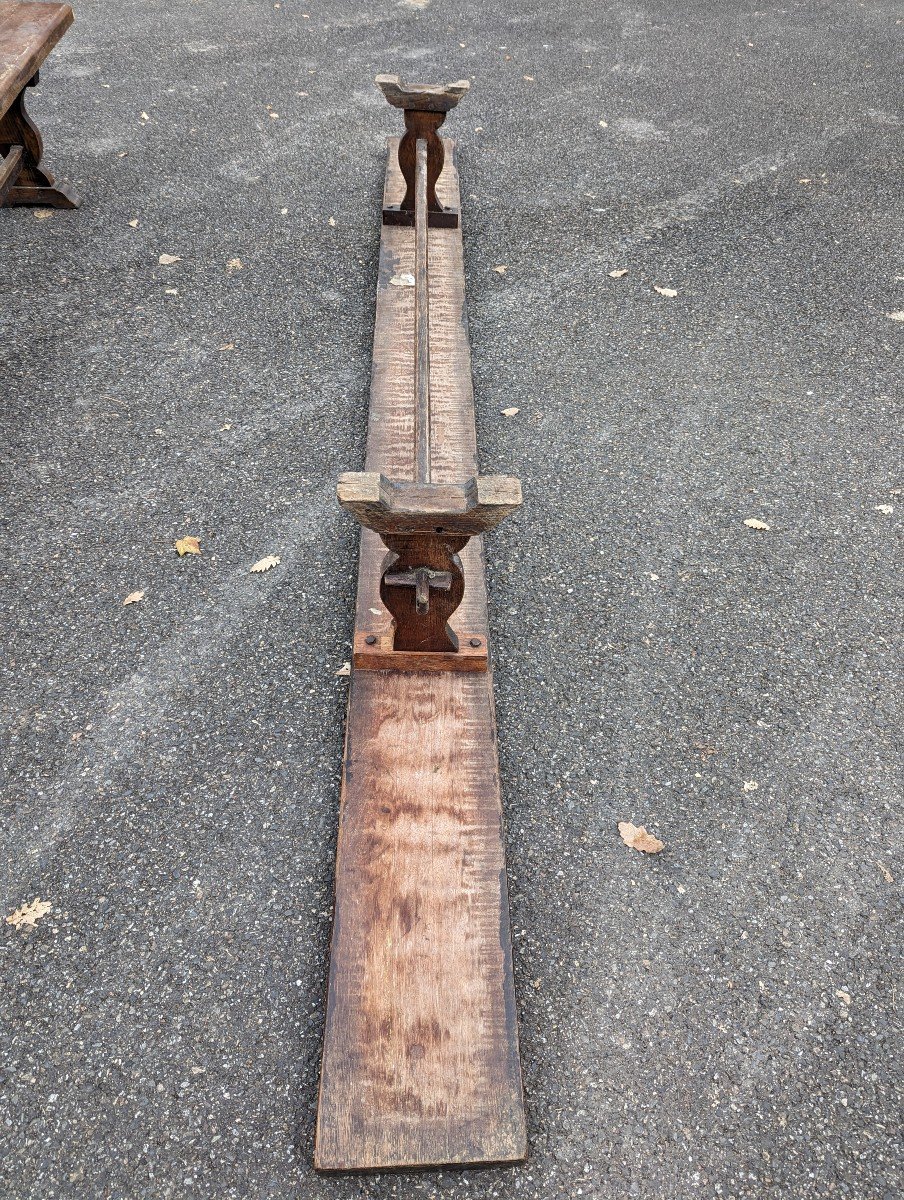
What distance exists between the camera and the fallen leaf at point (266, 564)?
9.09 ft

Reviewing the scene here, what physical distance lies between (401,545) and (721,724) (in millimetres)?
1039

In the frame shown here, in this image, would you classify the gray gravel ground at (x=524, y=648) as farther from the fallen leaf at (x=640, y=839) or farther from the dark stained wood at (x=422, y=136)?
the dark stained wood at (x=422, y=136)

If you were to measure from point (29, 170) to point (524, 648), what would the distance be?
378cm

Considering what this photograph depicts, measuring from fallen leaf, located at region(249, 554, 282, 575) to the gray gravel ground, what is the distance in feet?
0.16

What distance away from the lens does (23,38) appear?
13.1 feet

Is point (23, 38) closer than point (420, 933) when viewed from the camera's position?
No

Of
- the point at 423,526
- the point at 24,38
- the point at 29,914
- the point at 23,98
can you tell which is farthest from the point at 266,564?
the point at 23,98

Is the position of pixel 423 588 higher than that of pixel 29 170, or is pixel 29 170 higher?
pixel 29 170

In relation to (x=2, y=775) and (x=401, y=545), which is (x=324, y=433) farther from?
(x=2, y=775)

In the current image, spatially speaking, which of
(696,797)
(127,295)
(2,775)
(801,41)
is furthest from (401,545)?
(801,41)

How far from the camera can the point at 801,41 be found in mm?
6730

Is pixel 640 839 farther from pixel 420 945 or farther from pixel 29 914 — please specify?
pixel 29 914

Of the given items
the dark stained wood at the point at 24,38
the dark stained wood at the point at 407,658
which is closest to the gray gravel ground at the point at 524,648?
the dark stained wood at the point at 407,658

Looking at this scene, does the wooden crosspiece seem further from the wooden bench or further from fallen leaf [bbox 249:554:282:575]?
the wooden bench
